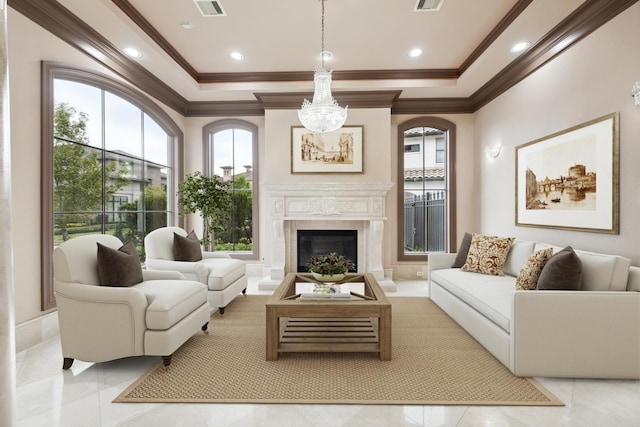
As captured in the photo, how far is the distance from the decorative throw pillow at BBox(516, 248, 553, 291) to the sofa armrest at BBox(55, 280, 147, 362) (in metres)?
2.99

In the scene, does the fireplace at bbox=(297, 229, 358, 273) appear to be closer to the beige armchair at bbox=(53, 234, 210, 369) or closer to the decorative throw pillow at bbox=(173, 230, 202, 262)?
the decorative throw pillow at bbox=(173, 230, 202, 262)

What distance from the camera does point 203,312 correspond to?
9.70ft

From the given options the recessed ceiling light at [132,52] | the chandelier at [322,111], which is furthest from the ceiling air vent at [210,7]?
the chandelier at [322,111]

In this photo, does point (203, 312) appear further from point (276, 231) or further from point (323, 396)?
point (276, 231)

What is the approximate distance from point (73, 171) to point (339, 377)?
3403 millimetres

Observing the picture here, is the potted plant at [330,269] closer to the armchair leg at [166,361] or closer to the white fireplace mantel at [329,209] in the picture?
the armchair leg at [166,361]

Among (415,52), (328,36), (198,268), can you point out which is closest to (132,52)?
(328,36)

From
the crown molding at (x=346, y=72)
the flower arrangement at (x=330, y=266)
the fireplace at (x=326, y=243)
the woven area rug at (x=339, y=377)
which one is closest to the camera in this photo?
the woven area rug at (x=339, y=377)

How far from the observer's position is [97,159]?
12.5 feet

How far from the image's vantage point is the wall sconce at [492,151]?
185 inches

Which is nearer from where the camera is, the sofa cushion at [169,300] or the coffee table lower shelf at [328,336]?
the sofa cushion at [169,300]

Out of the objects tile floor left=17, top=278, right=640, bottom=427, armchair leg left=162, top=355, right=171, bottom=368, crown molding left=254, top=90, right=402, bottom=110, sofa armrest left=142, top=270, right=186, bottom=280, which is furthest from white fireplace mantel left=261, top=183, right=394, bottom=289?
tile floor left=17, top=278, right=640, bottom=427

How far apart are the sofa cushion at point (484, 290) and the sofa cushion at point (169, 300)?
2.45 metres

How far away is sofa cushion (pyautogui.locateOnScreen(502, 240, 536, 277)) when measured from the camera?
11.4ft
